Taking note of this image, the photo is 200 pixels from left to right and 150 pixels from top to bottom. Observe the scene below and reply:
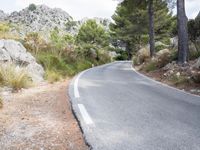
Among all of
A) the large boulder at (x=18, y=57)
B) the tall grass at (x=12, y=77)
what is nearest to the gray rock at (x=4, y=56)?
the large boulder at (x=18, y=57)

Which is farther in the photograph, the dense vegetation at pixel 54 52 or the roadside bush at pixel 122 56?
the roadside bush at pixel 122 56

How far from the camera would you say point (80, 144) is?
5.28m

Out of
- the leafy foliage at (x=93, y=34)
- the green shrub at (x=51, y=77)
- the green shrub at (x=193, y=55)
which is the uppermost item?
the leafy foliage at (x=93, y=34)

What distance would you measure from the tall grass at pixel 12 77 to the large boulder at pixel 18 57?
5.77ft

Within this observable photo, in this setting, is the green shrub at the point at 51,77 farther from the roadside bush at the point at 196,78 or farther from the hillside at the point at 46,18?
the hillside at the point at 46,18

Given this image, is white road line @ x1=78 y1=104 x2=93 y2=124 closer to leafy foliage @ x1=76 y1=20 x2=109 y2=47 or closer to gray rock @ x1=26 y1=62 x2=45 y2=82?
gray rock @ x1=26 y1=62 x2=45 y2=82

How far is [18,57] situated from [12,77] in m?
3.06

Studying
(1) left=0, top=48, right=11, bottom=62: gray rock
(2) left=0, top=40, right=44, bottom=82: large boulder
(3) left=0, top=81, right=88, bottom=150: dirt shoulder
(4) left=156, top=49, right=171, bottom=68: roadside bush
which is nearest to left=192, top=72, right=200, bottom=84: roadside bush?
(3) left=0, top=81, right=88, bottom=150: dirt shoulder

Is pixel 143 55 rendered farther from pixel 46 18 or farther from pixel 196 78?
pixel 46 18

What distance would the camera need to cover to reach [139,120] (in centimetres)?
665

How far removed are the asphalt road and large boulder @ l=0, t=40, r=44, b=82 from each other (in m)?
4.60

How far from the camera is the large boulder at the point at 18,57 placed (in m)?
13.7

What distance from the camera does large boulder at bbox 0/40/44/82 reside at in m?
13.7

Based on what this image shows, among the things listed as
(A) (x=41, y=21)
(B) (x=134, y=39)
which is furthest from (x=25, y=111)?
(A) (x=41, y=21)
